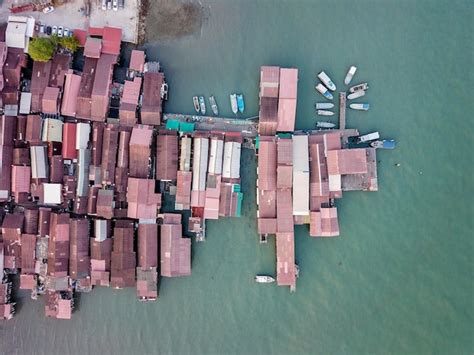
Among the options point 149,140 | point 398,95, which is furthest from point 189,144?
point 398,95

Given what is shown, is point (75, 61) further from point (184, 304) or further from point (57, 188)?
point (184, 304)

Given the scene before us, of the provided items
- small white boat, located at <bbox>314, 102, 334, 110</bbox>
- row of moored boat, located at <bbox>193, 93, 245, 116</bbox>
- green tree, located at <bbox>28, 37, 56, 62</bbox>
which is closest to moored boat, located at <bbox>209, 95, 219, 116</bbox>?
row of moored boat, located at <bbox>193, 93, 245, 116</bbox>

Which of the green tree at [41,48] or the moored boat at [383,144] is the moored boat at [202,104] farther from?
the moored boat at [383,144]

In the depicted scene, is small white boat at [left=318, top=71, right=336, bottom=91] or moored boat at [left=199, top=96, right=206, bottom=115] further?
moored boat at [left=199, top=96, right=206, bottom=115]

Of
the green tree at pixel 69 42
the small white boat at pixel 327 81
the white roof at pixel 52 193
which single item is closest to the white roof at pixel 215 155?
the small white boat at pixel 327 81

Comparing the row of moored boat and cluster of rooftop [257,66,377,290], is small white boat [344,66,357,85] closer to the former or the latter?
cluster of rooftop [257,66,377,290]

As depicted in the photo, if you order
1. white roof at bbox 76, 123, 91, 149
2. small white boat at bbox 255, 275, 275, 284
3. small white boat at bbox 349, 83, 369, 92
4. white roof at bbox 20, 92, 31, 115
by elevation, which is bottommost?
small white boat at bbox 255, 275, 275, 284

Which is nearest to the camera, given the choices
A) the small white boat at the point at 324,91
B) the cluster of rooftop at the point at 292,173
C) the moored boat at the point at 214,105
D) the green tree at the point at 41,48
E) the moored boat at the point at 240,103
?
the green tree at the point at 41,48
